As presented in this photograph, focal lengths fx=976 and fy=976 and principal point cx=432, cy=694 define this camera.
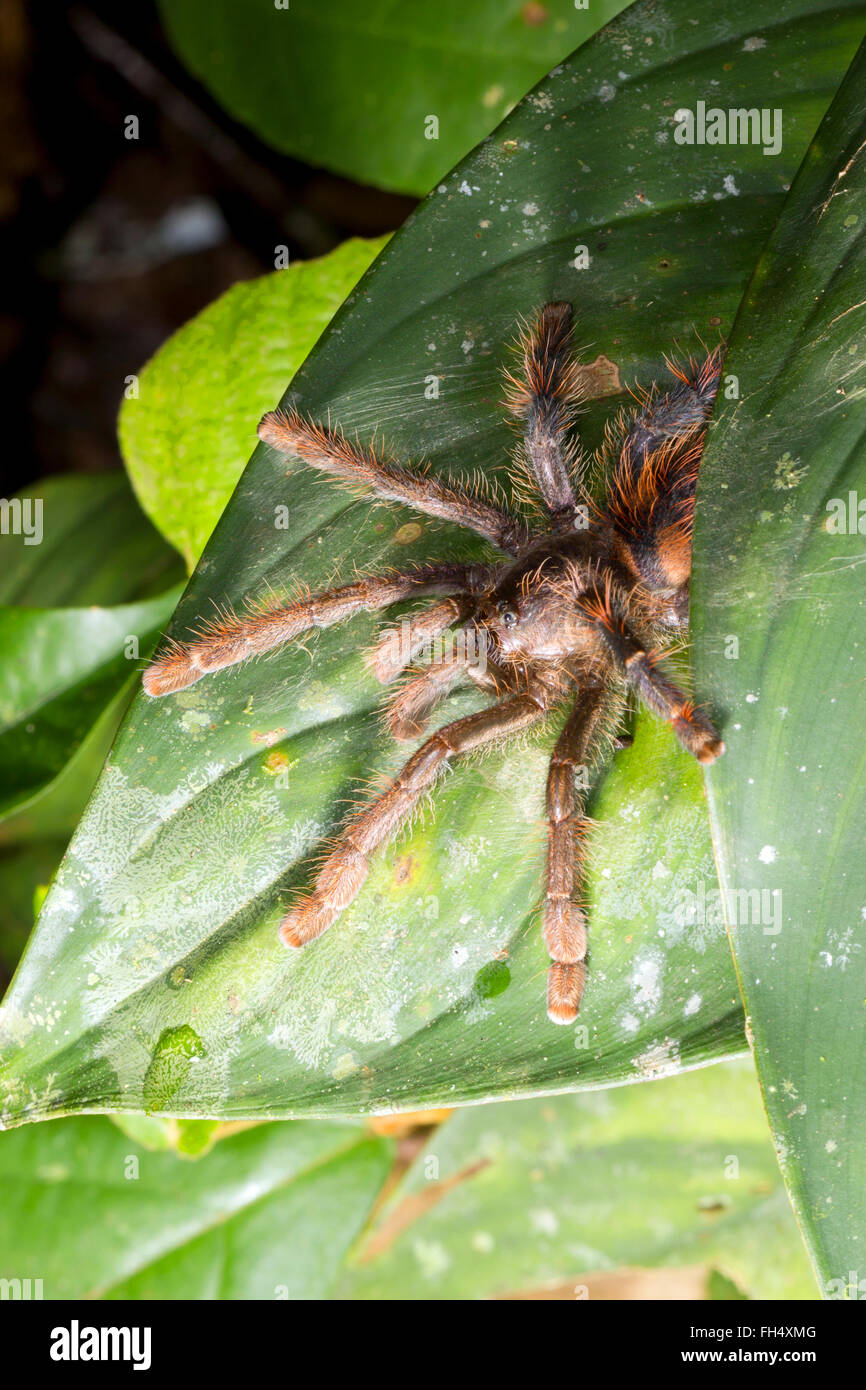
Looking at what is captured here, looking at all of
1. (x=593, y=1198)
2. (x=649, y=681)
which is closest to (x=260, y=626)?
(x=649, y=681)

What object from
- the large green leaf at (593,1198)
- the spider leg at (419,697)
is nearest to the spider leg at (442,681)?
the spider leg at (419,697)

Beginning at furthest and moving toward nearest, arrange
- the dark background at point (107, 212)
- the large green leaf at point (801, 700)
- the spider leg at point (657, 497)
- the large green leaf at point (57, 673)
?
the dark background at point (107, 212), the large green leaf at point (57, 673), the spider leg at point (657, 497), the large green leaf at point (801, 700)

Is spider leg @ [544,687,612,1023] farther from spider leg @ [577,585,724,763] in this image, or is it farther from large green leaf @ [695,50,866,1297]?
large green leaf @ [695,50,866,1297]

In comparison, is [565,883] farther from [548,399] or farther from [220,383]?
[220,383]

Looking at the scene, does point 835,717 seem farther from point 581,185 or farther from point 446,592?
point 581,185

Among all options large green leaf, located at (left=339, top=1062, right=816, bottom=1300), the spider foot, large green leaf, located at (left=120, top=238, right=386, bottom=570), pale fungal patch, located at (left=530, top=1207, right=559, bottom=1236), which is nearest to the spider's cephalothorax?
Answer: the spider foot

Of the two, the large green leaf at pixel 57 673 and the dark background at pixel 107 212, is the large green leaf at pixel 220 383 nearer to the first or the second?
the large green leaf at pixel 57 673
